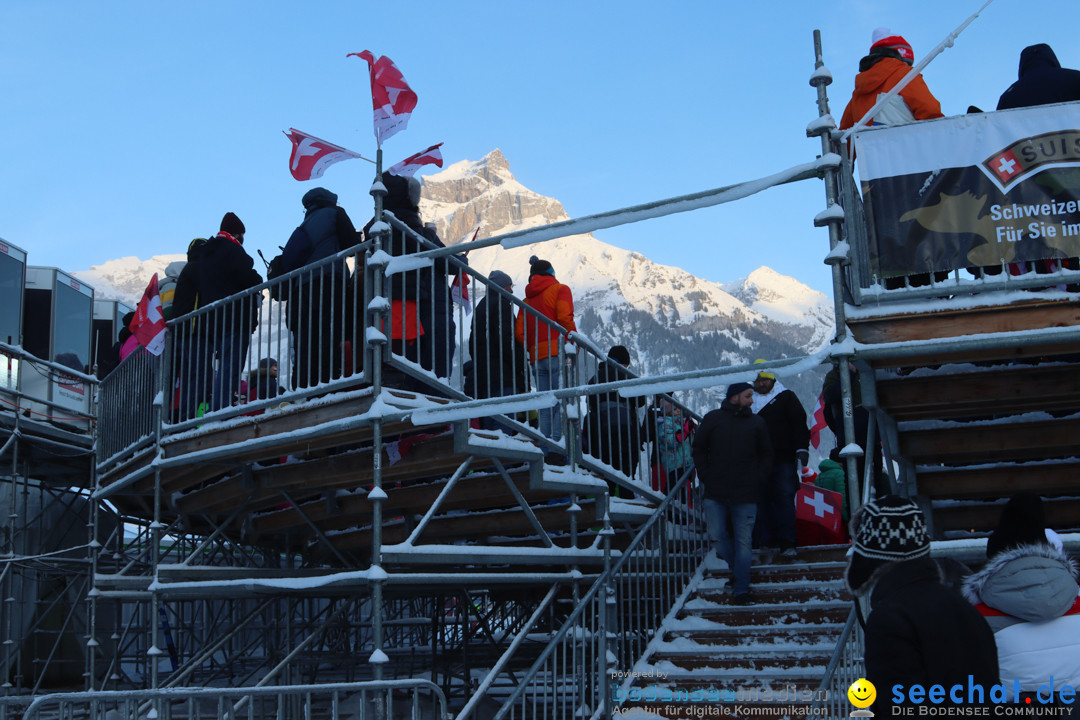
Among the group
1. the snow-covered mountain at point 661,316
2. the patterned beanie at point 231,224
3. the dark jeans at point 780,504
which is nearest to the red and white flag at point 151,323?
the patterned beanie at point 231,224

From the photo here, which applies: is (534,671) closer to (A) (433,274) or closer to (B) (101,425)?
(A) (433,274)

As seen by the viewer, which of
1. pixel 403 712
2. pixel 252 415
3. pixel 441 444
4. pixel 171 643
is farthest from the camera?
pixel 171 643

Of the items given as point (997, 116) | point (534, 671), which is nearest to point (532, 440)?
point (534, 671)

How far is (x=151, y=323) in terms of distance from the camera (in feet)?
34.0

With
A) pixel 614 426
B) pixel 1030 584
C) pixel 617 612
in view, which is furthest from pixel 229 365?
pixel 1030 584

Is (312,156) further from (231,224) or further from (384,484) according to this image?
(384,484)

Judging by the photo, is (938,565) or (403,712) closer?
(938,565)

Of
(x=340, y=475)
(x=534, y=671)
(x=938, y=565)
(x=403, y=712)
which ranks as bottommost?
(x=403, y=712)

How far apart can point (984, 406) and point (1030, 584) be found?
13.4 feet

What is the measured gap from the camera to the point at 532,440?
9.59 metres

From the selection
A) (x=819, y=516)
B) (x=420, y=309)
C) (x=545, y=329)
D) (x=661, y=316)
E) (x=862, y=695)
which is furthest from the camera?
(x=661, y=316)

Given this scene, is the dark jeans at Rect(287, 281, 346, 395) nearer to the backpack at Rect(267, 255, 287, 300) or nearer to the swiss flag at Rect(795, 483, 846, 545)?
the backpack at Rect(267, 255, 287, 300)

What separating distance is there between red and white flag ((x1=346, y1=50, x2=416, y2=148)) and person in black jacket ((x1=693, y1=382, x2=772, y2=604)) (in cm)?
389

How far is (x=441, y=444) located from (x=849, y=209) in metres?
3.75
